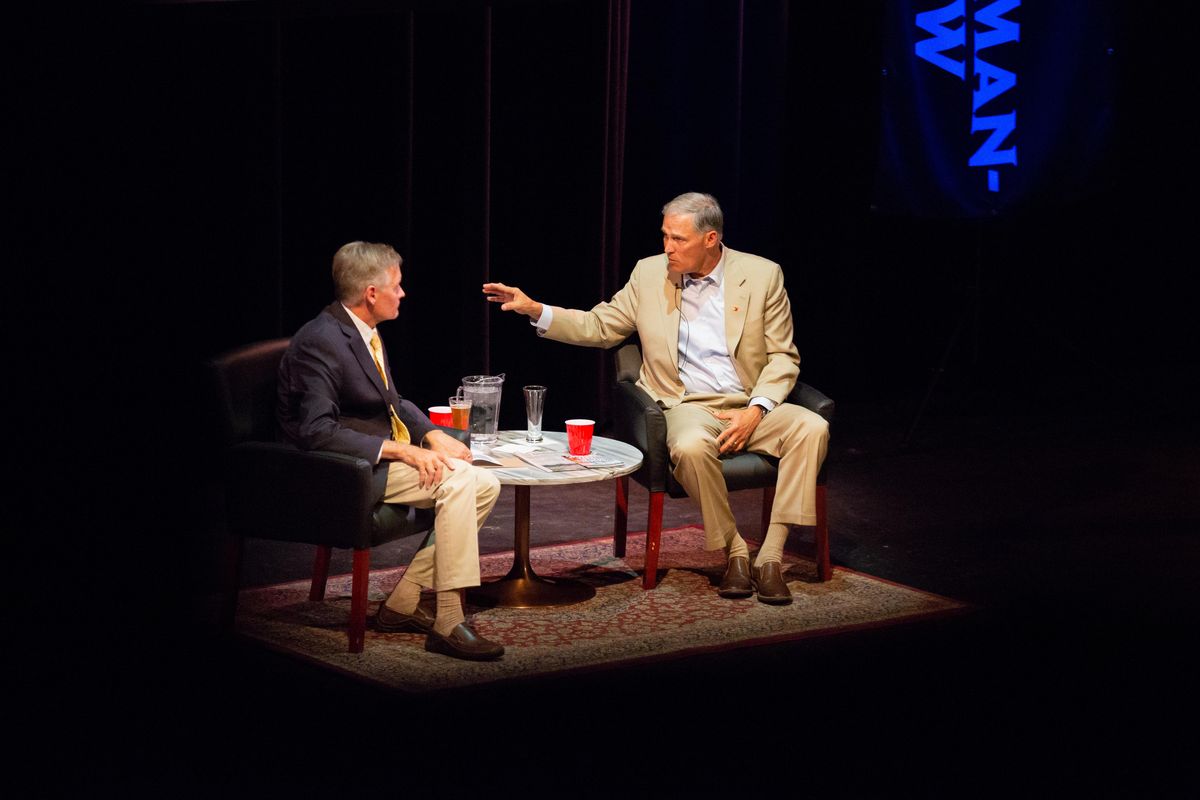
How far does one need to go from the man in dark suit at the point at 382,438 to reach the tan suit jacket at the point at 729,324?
35.2 inches

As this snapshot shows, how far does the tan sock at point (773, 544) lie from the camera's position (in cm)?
420

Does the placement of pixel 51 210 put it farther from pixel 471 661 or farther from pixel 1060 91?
pixel 1060 91

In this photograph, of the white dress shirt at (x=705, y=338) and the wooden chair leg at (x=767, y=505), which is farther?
the white dress shirt at (x=705, y=338)

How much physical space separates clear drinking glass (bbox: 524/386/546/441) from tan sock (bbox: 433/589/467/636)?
728 mm

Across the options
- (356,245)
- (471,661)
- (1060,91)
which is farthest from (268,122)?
(1060,91)

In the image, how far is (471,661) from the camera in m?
3.59

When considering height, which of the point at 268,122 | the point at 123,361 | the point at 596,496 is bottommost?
the point at 596,496

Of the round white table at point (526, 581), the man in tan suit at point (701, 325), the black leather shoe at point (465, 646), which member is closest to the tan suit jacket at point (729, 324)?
the man in tan suit at point (701, 325)

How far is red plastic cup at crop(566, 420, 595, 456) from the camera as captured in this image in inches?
161

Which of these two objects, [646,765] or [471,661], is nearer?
[646,765]

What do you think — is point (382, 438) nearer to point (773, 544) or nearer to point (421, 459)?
point (421, 459)

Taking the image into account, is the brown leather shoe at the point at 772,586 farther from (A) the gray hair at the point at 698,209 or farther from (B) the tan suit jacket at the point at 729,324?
(A) the gray hair at the point at 698,209

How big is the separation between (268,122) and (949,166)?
304cm

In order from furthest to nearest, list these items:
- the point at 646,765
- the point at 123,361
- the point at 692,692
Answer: the point at 123,361 < the point at 692,692 < the point at 646,765
